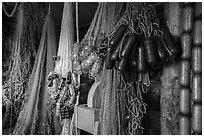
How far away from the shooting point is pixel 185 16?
982 mm

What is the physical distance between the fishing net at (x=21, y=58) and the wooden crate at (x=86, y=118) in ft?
2.16

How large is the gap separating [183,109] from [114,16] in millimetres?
628

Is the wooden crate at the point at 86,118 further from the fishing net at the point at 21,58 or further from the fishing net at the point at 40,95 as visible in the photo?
the fishing net at the point at 21,58

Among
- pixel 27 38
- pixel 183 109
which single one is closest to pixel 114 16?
pixel 183 109

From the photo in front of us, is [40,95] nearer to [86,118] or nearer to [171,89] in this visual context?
[86,118]

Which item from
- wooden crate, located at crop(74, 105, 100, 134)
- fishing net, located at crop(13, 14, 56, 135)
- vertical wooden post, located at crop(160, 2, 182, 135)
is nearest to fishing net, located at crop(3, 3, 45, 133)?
fishing net, located at crop(13, 14, 56, 135)

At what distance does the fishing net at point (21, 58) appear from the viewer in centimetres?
177

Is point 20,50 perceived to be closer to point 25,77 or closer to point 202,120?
point 25,77

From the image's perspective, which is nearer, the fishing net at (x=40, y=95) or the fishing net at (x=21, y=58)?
the fishing net at (x=40, y=95)

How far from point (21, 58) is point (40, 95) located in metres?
0.39

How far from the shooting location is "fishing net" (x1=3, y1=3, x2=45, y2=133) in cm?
177

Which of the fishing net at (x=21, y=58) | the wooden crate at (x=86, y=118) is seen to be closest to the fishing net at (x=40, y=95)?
the fishing net at (x=21, y=58)

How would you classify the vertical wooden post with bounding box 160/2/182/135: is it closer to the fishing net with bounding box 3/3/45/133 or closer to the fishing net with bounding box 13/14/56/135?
the fishing net with bounding box 13/14/56/135

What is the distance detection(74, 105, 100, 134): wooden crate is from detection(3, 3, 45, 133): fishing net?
0.66 metres
